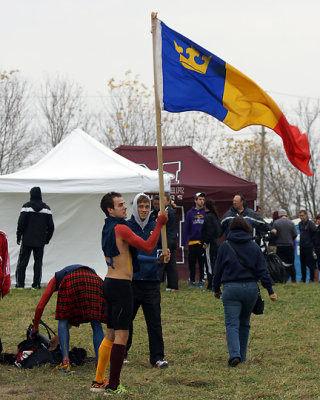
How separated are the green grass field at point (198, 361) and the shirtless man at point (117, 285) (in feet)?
0.76

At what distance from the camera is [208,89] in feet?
23.2

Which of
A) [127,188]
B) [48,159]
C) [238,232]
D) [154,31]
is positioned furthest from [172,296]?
[154,31]

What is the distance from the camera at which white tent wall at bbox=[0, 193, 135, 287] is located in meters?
14.2

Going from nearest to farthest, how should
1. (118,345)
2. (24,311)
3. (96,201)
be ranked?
(118,345) < (24,311) < (96,201)

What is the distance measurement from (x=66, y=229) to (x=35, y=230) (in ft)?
4.27

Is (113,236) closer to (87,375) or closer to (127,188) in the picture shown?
(87,375)

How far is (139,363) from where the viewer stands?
7.31 m

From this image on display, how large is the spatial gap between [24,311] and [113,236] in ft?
17.6

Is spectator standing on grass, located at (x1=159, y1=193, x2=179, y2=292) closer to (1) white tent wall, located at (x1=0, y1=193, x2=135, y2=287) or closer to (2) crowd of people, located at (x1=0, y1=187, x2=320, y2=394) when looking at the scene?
(1) white tent wall, located at (x1=0, y1=193, x2=135, y2=287)

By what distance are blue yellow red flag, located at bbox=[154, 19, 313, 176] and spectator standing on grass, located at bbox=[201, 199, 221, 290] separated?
21.0ft

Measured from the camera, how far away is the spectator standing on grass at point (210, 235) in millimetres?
13297

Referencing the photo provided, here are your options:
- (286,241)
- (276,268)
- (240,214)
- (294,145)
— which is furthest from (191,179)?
(294,145)

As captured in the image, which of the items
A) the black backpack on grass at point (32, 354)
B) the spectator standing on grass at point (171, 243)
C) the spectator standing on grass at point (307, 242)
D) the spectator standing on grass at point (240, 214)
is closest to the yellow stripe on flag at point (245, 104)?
the black backpack on grass at point (32, 354)

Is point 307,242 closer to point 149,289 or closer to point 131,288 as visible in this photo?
point 149,289
